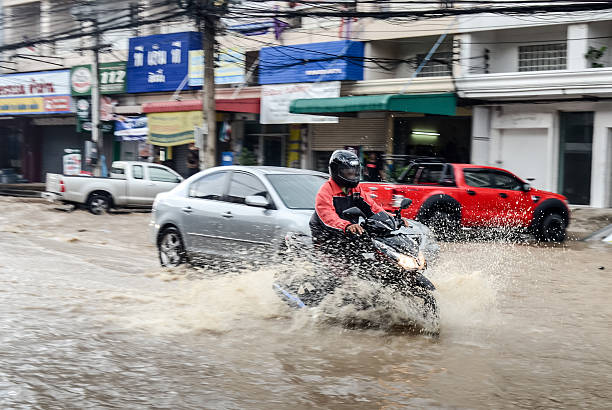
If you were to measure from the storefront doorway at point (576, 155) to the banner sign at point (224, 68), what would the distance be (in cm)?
1085

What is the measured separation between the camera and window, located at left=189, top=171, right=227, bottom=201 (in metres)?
9.32

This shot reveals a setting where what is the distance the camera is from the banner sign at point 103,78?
29.5m

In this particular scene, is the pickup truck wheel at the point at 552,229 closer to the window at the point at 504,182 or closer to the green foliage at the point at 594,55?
the window at the point at 504,182

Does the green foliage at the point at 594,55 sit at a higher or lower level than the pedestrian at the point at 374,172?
higher

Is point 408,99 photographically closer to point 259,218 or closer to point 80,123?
point 259,218

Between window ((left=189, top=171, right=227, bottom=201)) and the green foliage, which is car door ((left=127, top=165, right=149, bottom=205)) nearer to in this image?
window ((left=189, top=171, right=227, bottom=201))

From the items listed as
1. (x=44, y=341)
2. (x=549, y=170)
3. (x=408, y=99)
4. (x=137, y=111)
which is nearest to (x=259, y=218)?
(x=44, y=341)

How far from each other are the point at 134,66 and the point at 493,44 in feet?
47.9

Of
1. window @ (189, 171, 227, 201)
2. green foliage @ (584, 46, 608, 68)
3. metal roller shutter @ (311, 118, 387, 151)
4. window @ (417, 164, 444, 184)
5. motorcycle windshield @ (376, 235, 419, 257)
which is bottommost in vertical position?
motorcycle windshield @ (376, 235, 419, 257)

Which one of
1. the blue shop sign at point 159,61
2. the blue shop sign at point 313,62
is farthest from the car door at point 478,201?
the blue shop sign at point 159,61

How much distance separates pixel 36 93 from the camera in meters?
33.2

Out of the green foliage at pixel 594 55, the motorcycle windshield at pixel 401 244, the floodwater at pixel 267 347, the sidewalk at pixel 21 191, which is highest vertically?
the green foliage at pixel 594 55

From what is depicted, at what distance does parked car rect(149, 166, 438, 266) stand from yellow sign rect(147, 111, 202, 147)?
15224mm

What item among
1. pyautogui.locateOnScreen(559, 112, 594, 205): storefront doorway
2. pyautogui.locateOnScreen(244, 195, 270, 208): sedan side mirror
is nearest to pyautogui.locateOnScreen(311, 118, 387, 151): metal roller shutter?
pyautogui.locateOnScreen(559, 112, 594, 205): storefront doorway
